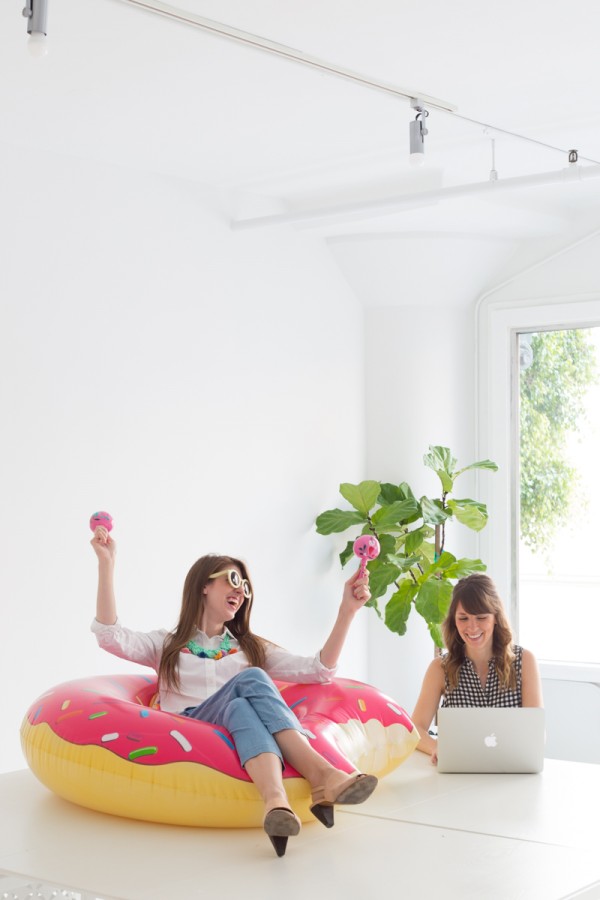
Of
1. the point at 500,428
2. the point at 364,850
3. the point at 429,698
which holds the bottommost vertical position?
the point at 364,850

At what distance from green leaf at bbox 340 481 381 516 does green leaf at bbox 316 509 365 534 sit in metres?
0.05

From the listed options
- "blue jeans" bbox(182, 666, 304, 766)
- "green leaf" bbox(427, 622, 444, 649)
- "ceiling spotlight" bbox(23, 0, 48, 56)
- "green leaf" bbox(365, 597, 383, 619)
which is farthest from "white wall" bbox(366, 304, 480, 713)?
"ceiling spotlight" bbox(23, 0, 48, 56)

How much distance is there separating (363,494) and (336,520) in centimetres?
19

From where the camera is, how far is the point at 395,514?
217 inches

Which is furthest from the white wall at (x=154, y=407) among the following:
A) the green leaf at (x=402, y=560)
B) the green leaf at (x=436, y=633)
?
the green leaf at (x=436, y=633)

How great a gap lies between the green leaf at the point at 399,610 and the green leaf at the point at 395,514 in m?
0.33

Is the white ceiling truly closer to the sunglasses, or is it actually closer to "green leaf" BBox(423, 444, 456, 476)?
"green leaf" BBox(423, 444, 456, 476)

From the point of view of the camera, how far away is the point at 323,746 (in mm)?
2900

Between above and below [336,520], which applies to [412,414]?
above

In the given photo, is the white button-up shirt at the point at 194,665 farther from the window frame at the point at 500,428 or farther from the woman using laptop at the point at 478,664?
the window frame at the point at 500,428

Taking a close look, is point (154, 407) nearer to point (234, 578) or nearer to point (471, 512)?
point (234, 578)

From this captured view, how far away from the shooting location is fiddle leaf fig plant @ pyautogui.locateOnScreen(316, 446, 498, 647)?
5391 millimetres

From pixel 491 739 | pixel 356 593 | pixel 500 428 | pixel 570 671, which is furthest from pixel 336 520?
pixel 491 739

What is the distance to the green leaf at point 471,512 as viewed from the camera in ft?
18.4
